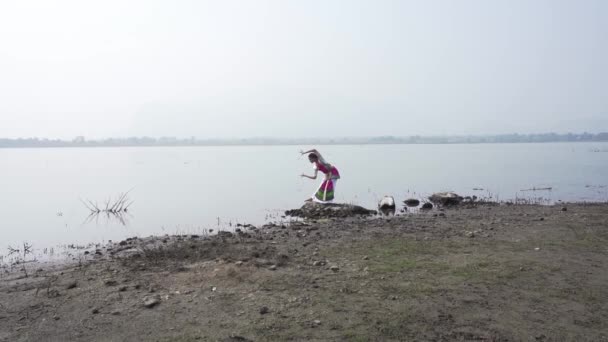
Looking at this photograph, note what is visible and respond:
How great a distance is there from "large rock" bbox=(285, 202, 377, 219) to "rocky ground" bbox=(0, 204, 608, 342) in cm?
617

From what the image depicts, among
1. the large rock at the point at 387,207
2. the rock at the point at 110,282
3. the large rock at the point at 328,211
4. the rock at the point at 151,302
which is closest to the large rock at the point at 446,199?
the large rock at the point at 387,207

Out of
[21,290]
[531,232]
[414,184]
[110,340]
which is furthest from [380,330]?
[414,184]

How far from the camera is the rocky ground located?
6344 millimetres

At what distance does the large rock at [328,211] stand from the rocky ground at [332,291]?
20.2 feet

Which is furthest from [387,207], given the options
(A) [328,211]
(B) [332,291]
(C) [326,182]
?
(B) [332,291]

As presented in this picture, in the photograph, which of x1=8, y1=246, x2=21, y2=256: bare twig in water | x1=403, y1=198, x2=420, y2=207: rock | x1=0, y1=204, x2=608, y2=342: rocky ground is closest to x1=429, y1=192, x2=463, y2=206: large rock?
x1=403, y1=198, x2=420, y2=207: rock

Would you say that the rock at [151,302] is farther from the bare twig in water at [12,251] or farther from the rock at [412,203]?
the rock at [412,203]

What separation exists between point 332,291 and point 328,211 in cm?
1128

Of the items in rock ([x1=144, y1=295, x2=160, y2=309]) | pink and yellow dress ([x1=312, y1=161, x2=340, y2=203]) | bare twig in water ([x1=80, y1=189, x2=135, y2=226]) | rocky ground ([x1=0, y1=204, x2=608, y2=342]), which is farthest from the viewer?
bare twig in water ([x1=80, y1=189, x2=135, y2=226])

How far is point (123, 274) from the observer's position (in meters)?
9.42

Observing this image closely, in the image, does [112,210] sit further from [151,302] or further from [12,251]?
[151,302]

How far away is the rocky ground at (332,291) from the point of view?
634 centimetres

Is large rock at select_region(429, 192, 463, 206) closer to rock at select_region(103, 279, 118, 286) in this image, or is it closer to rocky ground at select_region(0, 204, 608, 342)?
rocky ground at select_region(0, 204, 608, 342)

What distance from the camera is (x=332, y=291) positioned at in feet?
25.6
